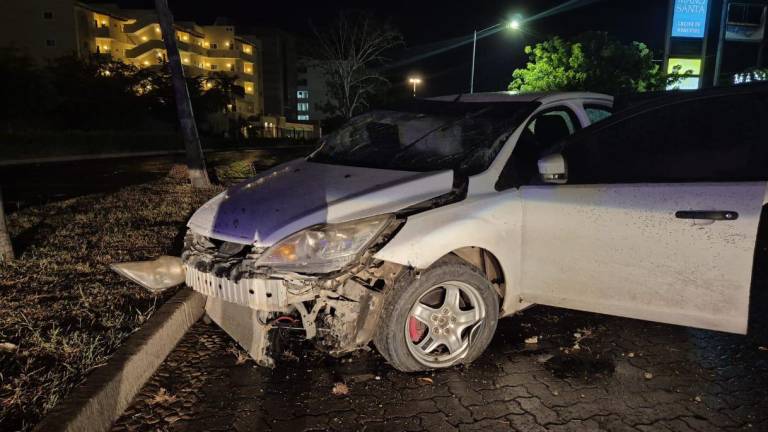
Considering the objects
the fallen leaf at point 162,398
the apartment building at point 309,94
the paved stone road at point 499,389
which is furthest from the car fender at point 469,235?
the apartment building at point 309,94

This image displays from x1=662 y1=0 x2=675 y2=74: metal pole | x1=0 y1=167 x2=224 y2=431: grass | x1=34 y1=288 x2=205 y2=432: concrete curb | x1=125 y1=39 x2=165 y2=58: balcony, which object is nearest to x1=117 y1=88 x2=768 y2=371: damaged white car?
x1=34 y1=288 x2=205 y2=432: concrete curb

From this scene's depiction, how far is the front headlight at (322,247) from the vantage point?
3.06 m

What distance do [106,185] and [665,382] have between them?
12328mm

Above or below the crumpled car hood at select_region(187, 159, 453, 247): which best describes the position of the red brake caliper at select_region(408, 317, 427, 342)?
below

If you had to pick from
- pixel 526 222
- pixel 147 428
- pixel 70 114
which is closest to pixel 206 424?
pixel 147 428

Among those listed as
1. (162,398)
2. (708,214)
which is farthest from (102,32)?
(708,214)

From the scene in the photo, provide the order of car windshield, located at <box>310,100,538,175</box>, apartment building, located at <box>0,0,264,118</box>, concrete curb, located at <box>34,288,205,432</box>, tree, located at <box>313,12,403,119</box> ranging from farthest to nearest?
apartment building, located at <box>0,0,264,118</box>, tree, located at <box>313,12,403,119</box>, car windshield, located at <box>310,100,538,175</box>, concrete curb, located at <box>34,288,205,432</box>

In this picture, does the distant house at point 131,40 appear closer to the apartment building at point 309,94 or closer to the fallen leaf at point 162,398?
the apartment building at point 309,94

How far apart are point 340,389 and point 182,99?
31.1 feet

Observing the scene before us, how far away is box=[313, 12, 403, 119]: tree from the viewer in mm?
38844

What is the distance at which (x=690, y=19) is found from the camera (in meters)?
28.8

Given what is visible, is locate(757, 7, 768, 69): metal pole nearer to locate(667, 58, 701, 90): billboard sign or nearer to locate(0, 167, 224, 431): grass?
locate(667, 58, 701, 90): billboard sign

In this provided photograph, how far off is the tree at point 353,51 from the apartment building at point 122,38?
19041 mm

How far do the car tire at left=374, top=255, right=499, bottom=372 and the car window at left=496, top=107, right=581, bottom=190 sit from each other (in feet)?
2.20
